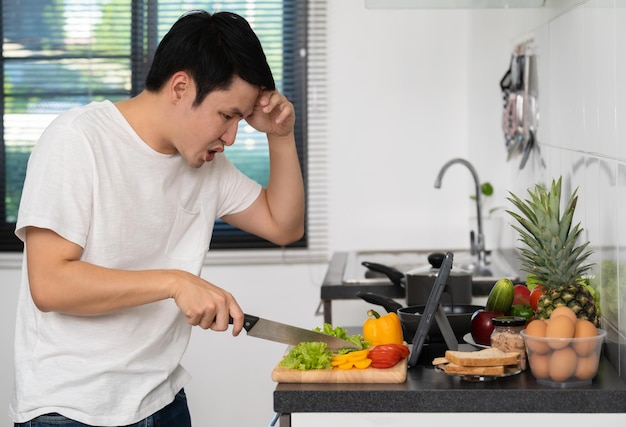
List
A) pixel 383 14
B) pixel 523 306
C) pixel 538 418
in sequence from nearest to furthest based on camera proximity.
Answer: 1. pixel 538 418
2. pixel 523 306
3. pixel 383 14

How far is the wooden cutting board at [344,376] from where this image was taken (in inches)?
59.3

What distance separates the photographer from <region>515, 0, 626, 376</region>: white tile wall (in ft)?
5.17

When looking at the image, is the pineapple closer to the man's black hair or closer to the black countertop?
the black countertop

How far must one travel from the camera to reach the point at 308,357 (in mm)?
1563

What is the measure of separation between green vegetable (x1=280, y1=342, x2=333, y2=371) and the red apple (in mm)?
317

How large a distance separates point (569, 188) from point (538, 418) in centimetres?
87

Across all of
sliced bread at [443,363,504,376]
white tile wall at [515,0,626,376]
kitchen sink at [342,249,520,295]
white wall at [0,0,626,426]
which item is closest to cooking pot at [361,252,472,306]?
kitchen sink at [342,249,520,295]

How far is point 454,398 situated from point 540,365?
6.3 inches

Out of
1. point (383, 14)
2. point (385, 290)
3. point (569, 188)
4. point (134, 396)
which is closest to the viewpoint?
point (134, 396)

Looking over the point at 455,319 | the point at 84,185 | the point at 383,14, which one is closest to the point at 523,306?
the point at 455,319

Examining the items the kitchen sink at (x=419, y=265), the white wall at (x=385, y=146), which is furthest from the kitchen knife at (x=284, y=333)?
the white wall at (x=385, y=146)

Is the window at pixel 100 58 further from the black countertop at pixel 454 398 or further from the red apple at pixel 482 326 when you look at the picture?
the black countertop at pixel 454 398

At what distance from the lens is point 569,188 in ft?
7.17

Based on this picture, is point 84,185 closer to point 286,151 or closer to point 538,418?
point 286,151
